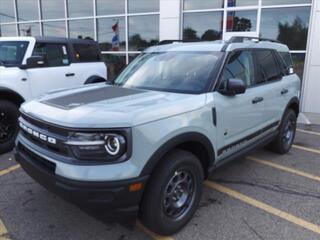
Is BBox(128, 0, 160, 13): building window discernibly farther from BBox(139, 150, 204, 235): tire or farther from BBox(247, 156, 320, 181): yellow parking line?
BBox(139, 150, 204, 235): tire

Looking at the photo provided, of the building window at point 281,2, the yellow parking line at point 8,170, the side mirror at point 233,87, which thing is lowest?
the yellow parking line at point 8,170

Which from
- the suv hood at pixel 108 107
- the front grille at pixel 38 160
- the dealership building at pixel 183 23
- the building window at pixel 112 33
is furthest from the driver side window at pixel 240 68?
the building window at pixel 112 33

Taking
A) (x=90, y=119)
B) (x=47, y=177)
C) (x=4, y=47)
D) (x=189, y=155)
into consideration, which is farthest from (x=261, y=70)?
(x=4, y=47)

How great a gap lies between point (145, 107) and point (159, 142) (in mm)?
338

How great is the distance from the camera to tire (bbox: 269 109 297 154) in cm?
493

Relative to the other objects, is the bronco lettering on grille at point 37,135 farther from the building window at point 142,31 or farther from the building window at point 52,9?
the building window at point 52,9

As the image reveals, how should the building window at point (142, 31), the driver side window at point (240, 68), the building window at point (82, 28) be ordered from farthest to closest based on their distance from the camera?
the building window at point (82, 28), the building window at point (142, 31), the driver side window at point (240, 68)

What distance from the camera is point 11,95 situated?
5230mm

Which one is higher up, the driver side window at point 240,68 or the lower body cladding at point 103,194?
the driver side window at point 240,68

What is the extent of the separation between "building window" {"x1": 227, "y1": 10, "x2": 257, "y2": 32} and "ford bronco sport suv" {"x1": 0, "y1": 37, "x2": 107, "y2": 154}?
4.28m

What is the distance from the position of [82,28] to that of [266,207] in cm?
1061

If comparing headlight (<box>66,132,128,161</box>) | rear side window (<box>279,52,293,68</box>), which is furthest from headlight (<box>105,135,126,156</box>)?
rear side window (<box>279,52,293,68</box>)

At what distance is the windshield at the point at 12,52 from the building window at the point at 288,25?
6.51m

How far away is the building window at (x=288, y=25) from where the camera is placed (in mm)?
8367
